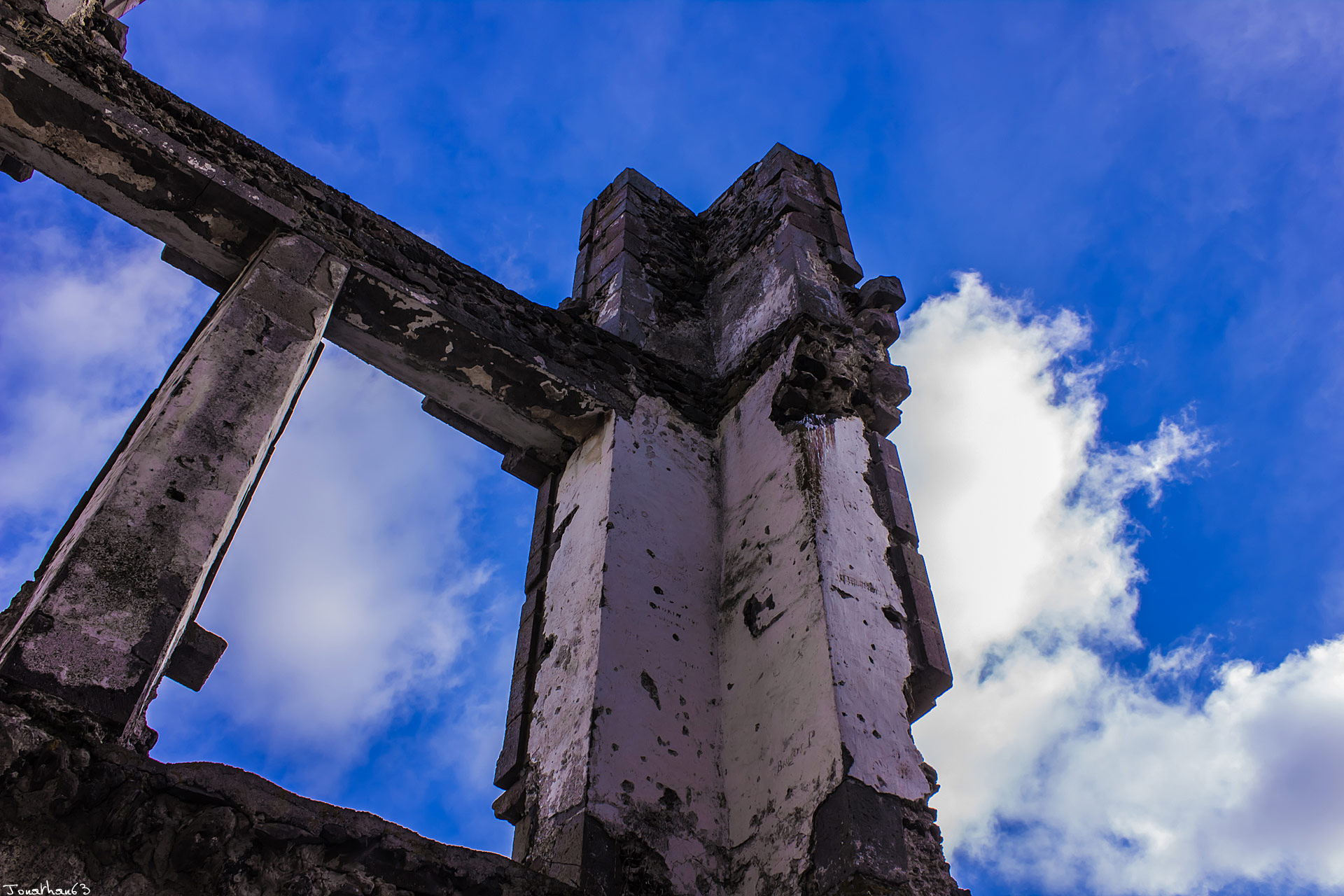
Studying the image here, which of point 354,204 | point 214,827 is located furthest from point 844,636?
point 354,204

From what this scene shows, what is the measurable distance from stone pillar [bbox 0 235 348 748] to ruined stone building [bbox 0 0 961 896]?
0.01 m

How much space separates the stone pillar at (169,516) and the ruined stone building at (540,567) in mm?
11

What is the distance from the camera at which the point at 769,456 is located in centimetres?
535

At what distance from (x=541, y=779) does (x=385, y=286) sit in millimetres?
2476

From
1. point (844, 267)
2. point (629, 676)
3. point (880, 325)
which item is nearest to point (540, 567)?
point (629, 676)

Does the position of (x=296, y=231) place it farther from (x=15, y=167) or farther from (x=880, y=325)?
(x=880, y=325)

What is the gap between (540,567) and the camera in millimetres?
5301

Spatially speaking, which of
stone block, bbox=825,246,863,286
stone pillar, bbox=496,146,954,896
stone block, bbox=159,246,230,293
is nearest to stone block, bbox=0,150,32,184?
stone block, bbox=159,246,230,293

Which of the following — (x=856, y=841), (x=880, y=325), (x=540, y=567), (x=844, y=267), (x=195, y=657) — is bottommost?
(x=856, y=841)

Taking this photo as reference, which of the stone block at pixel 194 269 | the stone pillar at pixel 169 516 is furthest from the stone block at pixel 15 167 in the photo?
the stone pillar at pixel 169 516

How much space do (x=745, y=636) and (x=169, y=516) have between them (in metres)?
2.58

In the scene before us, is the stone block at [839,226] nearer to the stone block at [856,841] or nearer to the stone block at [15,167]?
the stone block at [856,841]

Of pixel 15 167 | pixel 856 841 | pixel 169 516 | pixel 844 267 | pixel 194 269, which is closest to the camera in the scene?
pixel 169 516

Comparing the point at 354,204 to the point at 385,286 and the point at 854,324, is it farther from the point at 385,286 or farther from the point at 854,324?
the point at 854,324
